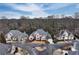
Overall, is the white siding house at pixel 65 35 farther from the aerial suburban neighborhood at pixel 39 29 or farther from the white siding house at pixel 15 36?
the white siding house at pixel 15 36

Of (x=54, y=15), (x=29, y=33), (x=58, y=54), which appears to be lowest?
(x=58, y=54)

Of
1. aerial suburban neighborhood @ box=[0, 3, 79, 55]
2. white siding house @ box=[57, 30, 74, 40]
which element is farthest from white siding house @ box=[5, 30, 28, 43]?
white siding house @ box=[57, 30, 74, 40]

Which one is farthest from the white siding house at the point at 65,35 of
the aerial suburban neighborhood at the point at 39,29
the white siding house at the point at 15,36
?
the white siding house at the point at 15,36

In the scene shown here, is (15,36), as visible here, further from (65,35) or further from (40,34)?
(65,35)

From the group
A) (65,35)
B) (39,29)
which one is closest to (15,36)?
(39,29)

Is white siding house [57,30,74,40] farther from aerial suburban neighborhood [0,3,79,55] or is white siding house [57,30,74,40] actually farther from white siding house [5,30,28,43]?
white siding house [5,30,28,43]

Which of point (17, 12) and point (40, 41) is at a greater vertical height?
point (17, 12)

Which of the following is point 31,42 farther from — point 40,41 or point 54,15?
point 54,15

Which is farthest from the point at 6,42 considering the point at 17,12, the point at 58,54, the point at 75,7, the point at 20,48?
the point at 75,7

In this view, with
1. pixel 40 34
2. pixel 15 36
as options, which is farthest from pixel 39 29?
pixel 15 36

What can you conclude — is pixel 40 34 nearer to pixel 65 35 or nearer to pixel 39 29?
pixel 39 29

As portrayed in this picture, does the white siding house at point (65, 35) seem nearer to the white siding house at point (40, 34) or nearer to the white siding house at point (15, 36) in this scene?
the white siding house at point (40, 34)
